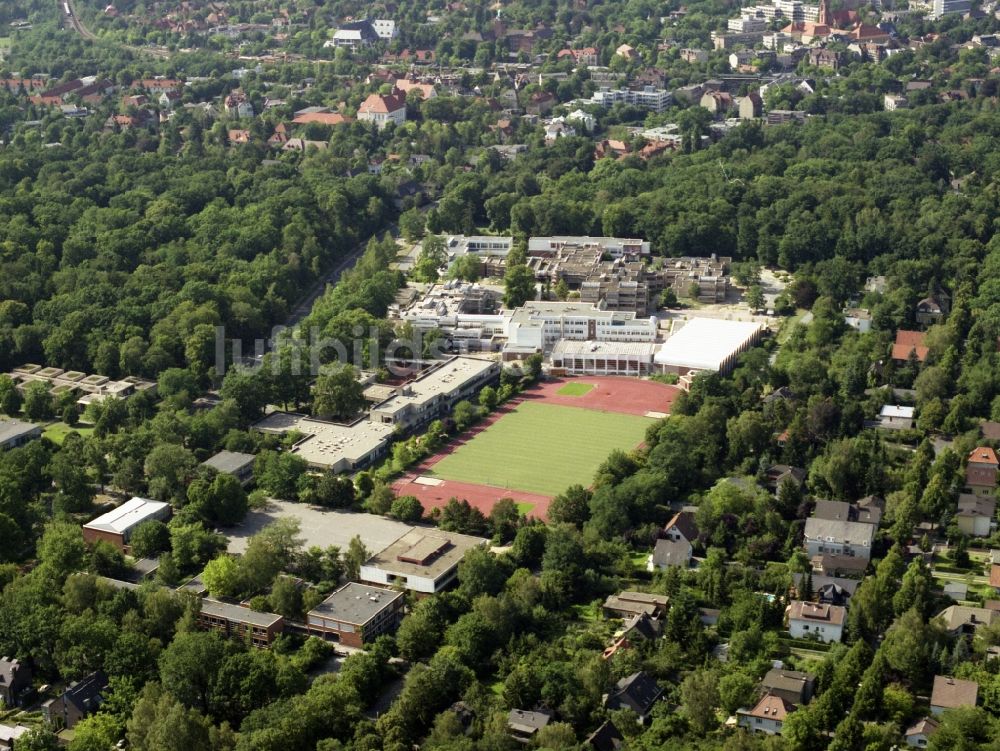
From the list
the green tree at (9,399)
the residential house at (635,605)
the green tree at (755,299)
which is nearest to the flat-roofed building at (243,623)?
the residential house at (635,605)

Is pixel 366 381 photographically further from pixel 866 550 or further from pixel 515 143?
pixel 515 143

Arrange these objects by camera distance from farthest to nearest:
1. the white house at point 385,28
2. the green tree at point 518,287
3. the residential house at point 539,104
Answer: the white house at point 385,28, the residential house at point 539,104, the green tree at point 518,287

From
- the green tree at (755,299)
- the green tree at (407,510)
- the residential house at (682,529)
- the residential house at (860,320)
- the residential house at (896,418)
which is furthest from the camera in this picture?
the green tree at (755,299)

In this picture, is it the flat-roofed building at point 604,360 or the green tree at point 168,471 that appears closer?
the green tree at point 168,471

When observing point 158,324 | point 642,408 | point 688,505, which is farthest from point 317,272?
point 688,505

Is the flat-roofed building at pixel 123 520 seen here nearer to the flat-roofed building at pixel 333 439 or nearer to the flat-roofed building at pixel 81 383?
the flat-roofed building at pixel 333 439

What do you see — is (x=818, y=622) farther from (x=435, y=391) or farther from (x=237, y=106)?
(x=237, y=106)

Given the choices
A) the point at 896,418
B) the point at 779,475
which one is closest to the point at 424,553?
the point at 779,475
